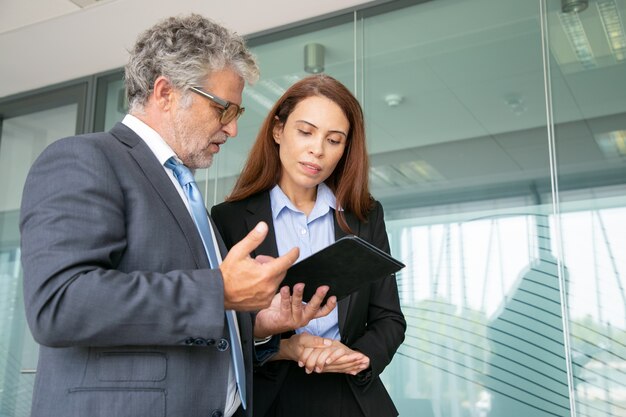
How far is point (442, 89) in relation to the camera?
4.07 m

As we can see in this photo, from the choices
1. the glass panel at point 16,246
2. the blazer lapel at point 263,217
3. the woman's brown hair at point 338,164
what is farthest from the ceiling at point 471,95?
the glass panel at point 16,246

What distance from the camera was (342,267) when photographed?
4.89ft

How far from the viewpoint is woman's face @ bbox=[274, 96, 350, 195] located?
6.92 feet

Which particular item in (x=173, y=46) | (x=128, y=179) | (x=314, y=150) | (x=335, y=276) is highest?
(x=173, y=46)

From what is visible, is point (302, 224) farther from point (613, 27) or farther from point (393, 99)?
point (613, 27)

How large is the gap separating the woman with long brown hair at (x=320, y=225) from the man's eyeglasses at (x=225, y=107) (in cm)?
42

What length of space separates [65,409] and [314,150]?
1128 millimetres

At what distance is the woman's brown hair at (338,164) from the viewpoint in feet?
7.04

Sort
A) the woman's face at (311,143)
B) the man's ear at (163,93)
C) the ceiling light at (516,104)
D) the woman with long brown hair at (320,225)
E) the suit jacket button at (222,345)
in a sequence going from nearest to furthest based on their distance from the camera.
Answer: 1. the suit jacket button at (222,345)
2. the man's ear at (163,93)
3. the woman with long brown hair at (320,225)
4. the woman's face at (311,143)
5. the ceiling light at (516,104)

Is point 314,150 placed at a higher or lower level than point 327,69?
lower

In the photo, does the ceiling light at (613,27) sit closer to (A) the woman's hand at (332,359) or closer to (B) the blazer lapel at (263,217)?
(B) the blazer lapel at (263,217)

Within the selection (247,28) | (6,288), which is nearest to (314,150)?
(247,28)

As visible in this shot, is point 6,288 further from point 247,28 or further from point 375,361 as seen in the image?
point 375,361

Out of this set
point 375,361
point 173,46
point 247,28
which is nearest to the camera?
point 173,46
